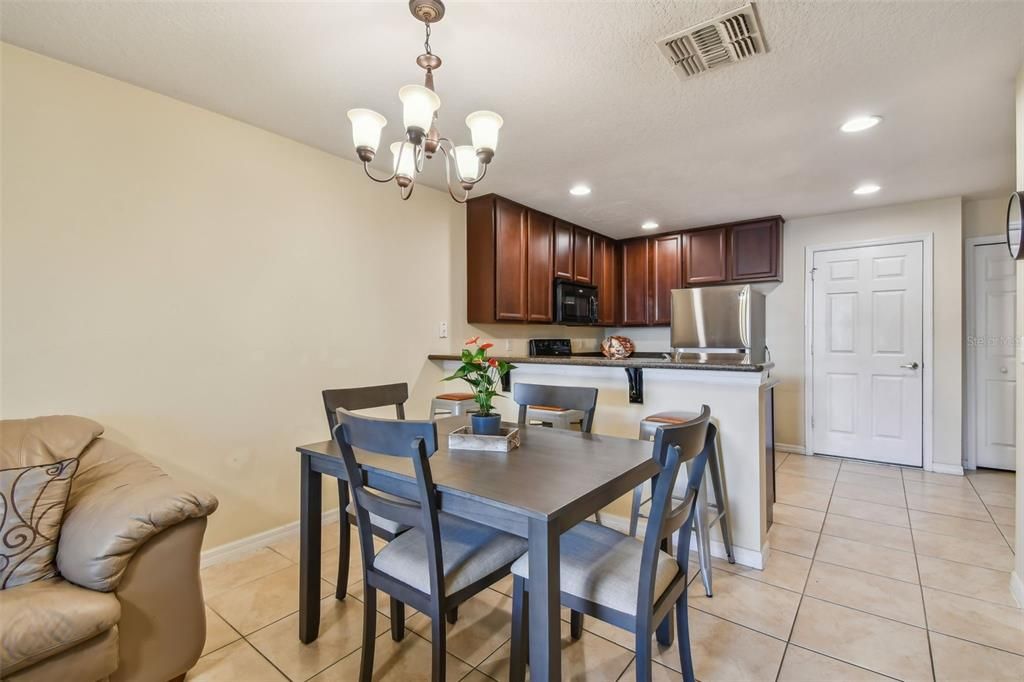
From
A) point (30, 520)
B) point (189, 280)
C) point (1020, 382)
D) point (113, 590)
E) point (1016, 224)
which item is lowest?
point (113, 590)

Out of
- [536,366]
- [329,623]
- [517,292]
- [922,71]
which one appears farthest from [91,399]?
[922,71]

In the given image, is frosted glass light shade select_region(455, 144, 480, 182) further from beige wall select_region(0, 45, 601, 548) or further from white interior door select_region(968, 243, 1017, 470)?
white interior door select_region(968, 243, 1017, 470)

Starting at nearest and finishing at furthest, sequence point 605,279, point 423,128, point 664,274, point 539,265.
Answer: point 423,128
point 539,265
point 664,274
point 605,279

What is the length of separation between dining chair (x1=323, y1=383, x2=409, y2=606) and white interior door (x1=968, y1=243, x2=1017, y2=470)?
15.6ft

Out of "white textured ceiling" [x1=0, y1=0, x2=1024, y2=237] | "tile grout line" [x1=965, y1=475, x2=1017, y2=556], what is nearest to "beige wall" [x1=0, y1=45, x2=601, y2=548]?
"white textured ceiling" [x1=0, y1=0, x2=1024, y2=237]

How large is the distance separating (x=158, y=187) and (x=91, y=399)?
1.01 metres

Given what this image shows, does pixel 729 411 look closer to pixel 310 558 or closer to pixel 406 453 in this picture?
pixel 406 453

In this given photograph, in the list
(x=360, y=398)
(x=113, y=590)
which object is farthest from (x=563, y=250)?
(x=113, y=590)

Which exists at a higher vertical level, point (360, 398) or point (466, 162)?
point (466, 162)

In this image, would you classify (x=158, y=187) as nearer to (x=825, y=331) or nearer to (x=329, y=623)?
(x=329, y=623)

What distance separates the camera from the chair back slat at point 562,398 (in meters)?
2.08

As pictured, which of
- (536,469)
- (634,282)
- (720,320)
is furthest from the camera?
(634,282)

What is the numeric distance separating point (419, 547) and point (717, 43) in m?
2.13

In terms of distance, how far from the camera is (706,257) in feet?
15.5
